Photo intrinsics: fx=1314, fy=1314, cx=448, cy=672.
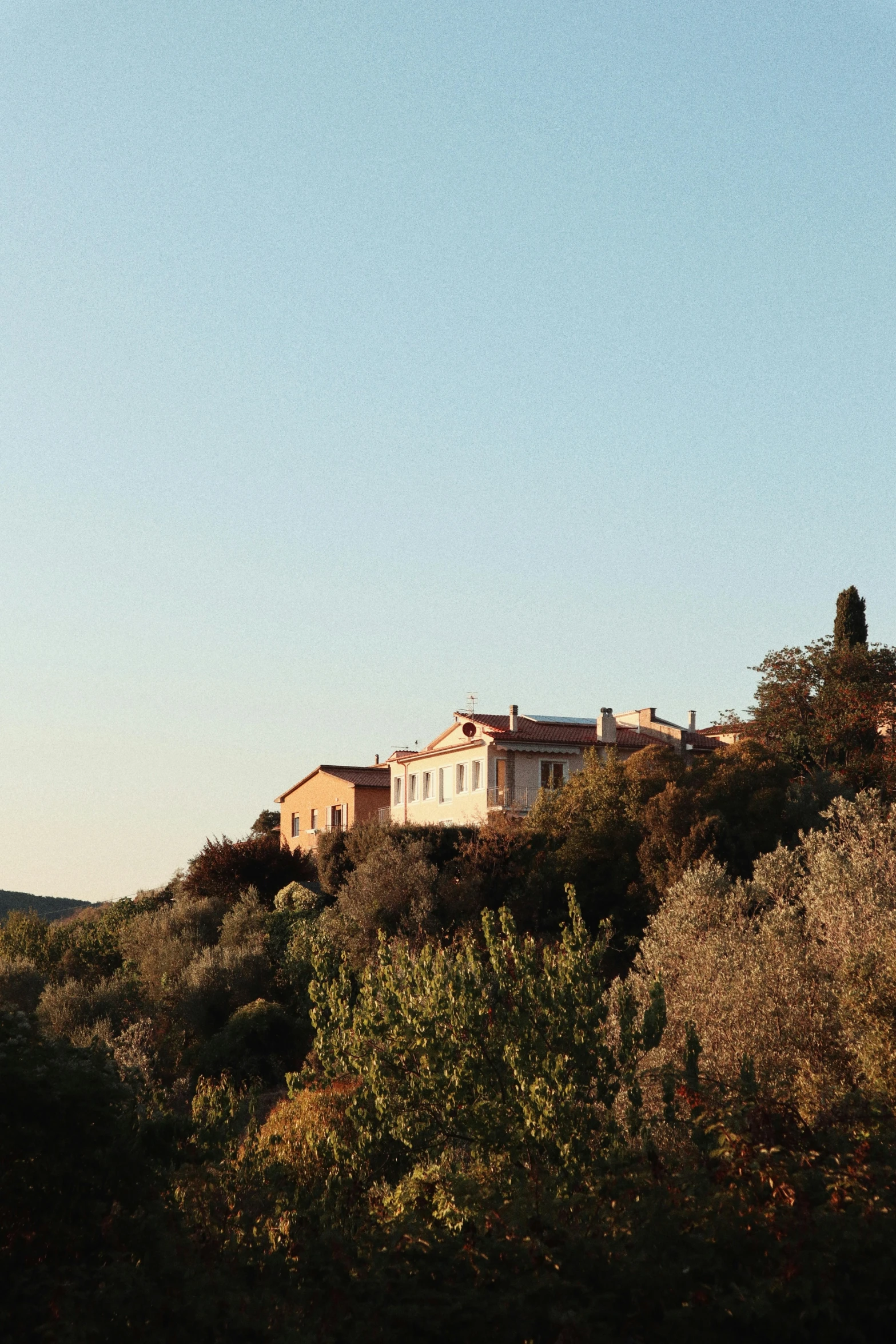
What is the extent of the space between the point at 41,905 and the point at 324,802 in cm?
4154

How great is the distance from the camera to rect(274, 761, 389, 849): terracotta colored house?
6538 cm

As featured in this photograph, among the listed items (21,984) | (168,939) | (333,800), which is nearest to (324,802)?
(333,800)

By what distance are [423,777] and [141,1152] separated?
48.6 meters

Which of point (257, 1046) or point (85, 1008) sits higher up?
point (85, 1008)

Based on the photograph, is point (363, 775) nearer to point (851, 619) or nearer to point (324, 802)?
point (324, 802)

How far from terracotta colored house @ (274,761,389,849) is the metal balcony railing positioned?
10.1 m

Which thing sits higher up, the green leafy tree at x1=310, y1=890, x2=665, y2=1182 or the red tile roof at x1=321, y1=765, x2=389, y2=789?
the red tile roof at x1=321, y1=765, x2=389, y2=789

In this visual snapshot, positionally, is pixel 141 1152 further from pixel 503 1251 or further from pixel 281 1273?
pixel 503 1251

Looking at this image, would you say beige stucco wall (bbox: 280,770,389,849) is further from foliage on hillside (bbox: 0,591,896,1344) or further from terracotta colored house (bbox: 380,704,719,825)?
foliage on hillside (bbox: 0,591,896,1344)

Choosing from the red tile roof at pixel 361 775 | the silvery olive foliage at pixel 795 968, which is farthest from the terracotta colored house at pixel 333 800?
the silvery olive foliage at pixel 795 968

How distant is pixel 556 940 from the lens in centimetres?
3897

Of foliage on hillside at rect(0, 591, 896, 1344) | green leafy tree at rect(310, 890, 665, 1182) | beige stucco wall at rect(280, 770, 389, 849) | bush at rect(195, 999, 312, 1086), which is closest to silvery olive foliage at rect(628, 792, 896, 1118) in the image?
foliage on hillside at rect(0, 591, 896, 1344)

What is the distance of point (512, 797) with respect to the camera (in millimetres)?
55062

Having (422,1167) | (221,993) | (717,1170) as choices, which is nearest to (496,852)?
(221,993)
